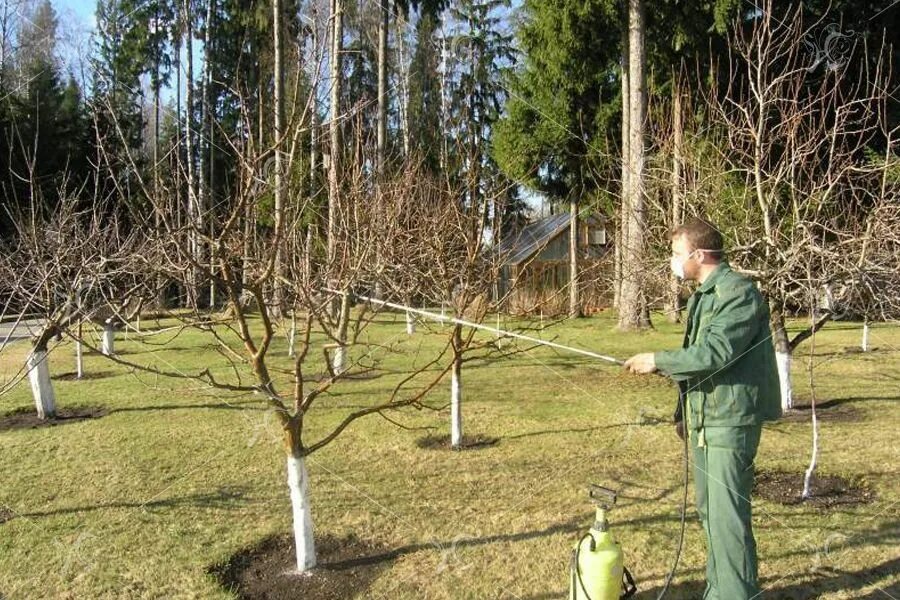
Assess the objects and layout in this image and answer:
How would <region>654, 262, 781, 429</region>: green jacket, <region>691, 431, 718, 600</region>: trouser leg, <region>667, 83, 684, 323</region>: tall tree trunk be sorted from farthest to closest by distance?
<region>667, 83, 684, 323</region>: tall tree trunk, <region>691, 431, 718, 600</region>: trouser leg, <region>654, 262, 781, 429</region>: green jacket

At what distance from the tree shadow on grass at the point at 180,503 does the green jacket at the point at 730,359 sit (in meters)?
3.33

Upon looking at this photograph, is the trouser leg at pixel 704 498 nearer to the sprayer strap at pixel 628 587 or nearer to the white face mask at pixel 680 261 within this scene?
the sprayer strap at pixel 628 587

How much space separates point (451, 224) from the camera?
746 centimetres

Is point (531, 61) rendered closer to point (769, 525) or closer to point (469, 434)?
point (469, 434)

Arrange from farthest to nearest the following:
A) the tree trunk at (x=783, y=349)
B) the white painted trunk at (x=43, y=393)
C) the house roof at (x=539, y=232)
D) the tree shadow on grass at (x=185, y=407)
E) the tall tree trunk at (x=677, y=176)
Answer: the house roof at (x=539, y=232) → the tree shadow on grass at (x=185, y=407) → the white painted trunk at (x=43, y=393) → the tall tree trunk at (x=677, y=176) → the tree trunk at (x=783, y=349)

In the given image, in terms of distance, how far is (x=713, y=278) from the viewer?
3.00 meters

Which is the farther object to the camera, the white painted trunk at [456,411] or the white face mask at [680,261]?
the white painted trunk at [456,411]

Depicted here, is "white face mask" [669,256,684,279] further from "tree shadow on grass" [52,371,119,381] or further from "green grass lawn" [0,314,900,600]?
"tree shadow on grass" [52,371,119,381]

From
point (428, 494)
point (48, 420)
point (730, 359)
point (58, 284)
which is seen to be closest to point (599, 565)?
point (730, 359)

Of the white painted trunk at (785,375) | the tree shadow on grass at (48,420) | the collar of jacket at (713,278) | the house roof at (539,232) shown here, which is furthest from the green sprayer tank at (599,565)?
the house roof at (539,232)

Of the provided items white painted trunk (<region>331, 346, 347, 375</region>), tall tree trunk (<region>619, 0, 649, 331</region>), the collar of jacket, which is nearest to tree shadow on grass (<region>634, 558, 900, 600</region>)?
the collar of jacket

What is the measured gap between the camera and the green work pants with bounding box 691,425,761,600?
2.89m

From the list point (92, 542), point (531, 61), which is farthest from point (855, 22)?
point (92, 542)

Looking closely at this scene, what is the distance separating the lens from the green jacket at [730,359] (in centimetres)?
280
